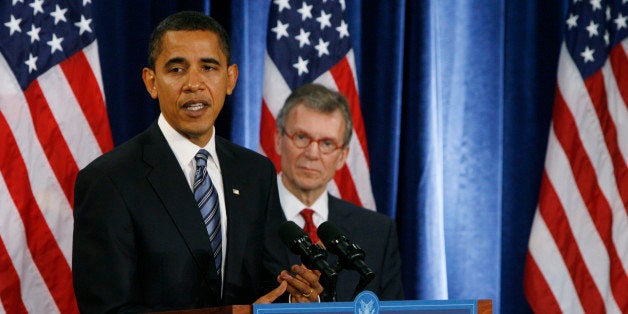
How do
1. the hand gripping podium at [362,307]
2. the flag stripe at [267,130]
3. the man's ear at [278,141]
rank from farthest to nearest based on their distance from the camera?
1. the flag stripe at [267,130]
2. the man's ear at [278,141]
3. the hand gripping podium at [362,307]

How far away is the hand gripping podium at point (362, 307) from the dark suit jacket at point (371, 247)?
4.72ft

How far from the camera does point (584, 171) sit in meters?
4.34

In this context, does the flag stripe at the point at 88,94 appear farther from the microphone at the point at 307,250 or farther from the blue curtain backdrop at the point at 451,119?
the microphone at the point at 307,250

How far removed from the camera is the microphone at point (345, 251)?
2.05m

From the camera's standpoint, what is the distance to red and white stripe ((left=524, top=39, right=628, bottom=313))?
425 cm

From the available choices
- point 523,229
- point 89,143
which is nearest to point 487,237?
point 523,229

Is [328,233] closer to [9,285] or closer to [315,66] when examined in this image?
[9,285]

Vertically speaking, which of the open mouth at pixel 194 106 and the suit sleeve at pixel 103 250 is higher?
the open mouth at pixel 194 106

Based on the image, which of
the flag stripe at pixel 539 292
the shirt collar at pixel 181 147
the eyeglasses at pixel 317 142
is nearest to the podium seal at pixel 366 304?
the shirt collar at pixel 181 147

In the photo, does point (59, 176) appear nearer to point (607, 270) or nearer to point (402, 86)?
point (402, 86)

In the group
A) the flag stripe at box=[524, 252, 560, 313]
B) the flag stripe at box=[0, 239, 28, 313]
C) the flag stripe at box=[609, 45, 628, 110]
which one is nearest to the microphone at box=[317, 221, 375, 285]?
the flag stripe at box=[0, 239, 28, 313]

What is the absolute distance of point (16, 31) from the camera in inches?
138

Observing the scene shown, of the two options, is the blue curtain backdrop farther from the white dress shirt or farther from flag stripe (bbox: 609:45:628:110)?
the white dress shirt

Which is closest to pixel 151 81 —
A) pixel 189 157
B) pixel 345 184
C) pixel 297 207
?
pixel 189 157
